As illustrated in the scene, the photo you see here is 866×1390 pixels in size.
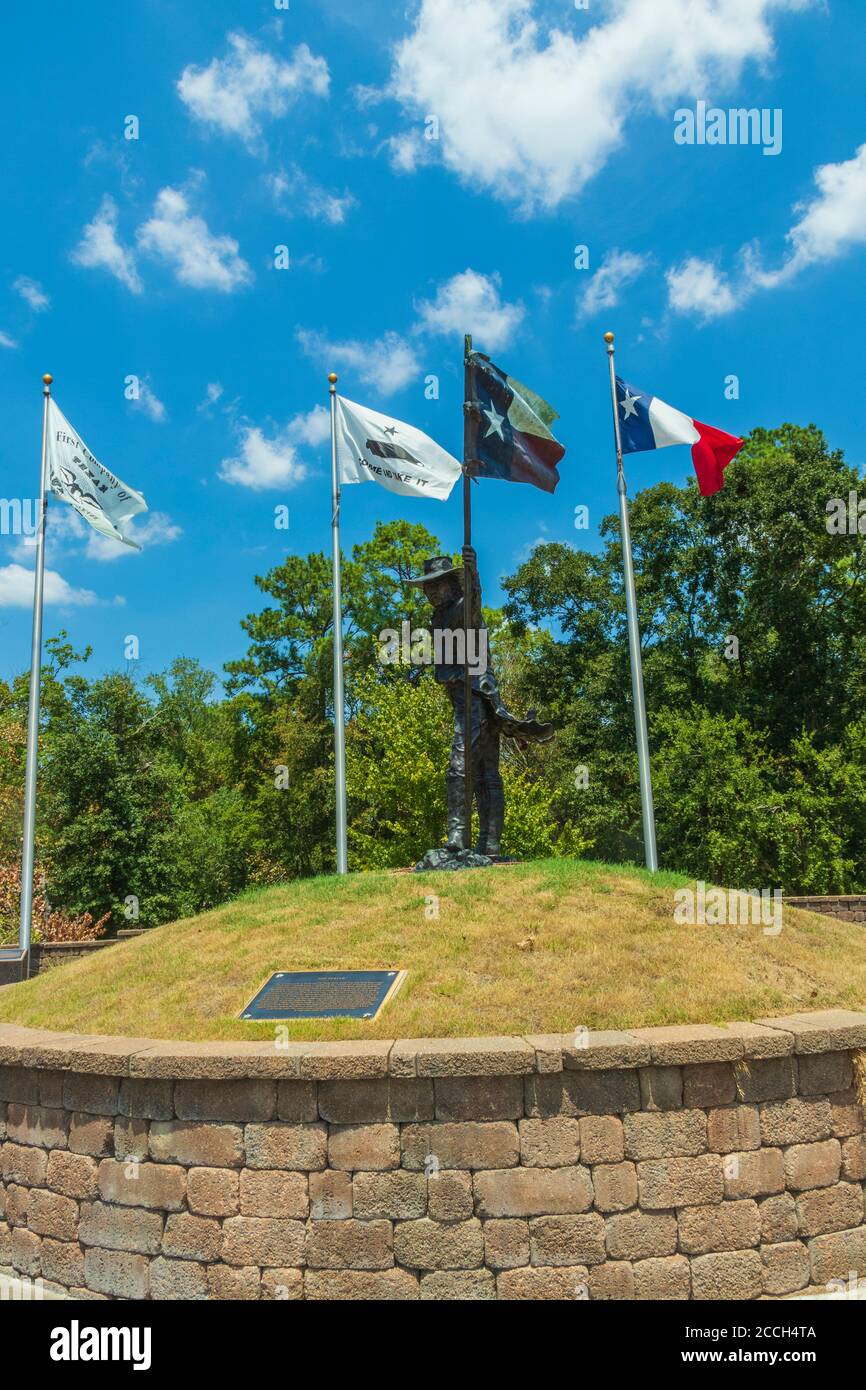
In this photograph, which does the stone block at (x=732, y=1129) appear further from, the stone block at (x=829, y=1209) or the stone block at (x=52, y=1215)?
the stone block at (x=52, y=1215)

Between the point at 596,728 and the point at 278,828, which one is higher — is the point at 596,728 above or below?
above

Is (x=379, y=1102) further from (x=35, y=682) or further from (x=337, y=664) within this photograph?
(x=35, y=682)

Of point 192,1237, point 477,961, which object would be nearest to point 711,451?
point 477,961

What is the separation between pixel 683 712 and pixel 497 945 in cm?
2001

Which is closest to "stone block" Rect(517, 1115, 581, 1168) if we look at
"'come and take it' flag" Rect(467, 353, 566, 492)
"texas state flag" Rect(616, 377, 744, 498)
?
"'come and take it' flag" Rect(467, 353, 566, 492)

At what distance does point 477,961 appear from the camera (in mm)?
7164

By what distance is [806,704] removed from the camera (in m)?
26.0

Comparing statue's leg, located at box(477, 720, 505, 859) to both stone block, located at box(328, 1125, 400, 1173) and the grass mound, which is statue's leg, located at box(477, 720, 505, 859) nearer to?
the grass mound

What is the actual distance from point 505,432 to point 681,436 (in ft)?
15.2

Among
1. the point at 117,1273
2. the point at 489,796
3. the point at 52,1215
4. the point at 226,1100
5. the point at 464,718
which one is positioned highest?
the point at 464,718

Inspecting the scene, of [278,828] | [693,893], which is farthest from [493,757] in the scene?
[278,828]

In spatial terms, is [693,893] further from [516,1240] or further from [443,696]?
[443,696]

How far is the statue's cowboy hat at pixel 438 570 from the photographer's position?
1105cm

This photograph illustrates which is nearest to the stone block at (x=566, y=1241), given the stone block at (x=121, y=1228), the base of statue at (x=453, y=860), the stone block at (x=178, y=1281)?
the stone block at (x=178, y=1281)
